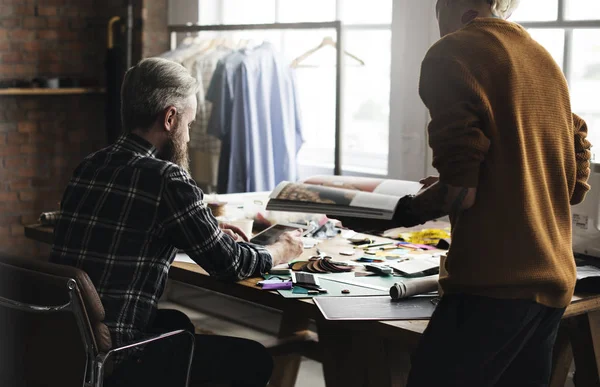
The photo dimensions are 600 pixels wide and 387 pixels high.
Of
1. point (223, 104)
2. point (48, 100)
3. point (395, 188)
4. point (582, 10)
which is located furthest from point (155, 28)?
point (395, 188)

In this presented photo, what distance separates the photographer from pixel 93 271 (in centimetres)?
212

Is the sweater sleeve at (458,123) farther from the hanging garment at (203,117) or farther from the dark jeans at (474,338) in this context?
the hanging garment at (203,117)

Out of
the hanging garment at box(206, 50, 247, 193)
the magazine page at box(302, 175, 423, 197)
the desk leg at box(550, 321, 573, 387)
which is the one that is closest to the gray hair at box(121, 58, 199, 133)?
the magazine page at box(302, 175, 423, 197)

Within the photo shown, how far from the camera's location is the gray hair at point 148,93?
2.24 metres

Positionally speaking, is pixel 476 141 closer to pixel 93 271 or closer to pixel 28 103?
pixel 93 271

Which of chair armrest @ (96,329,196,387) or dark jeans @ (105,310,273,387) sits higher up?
chair armrest @ (96,329,196,387)

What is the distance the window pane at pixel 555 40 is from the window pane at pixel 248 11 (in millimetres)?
1779

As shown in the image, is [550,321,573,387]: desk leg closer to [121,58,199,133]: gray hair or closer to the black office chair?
the black office chair

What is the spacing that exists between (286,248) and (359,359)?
40cm

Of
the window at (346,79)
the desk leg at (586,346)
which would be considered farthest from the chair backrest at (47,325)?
the window at (346,79)

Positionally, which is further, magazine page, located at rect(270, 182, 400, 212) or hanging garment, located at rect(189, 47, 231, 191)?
hanging garment, located at rect(189, 47, 231, 191)

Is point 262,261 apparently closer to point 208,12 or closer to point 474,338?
point 474,338

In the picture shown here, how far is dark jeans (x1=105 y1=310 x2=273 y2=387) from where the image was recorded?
213 cm

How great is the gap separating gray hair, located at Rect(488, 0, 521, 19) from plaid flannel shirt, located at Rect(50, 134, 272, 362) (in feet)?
2.83
